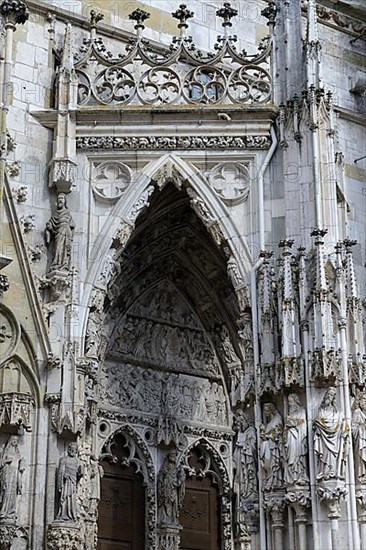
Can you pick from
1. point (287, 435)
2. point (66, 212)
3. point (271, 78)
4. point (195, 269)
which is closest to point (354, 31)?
point (271, 78)

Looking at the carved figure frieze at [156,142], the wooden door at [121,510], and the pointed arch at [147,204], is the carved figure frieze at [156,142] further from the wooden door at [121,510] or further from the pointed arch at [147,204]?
the wooden door at [121,510]

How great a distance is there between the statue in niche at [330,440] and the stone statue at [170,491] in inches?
94.1

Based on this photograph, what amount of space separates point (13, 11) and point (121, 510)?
4795 mm

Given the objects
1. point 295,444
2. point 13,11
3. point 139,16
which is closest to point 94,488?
point 295,444

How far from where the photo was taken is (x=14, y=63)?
10.9 metres

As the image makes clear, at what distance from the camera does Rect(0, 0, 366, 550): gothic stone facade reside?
958cm

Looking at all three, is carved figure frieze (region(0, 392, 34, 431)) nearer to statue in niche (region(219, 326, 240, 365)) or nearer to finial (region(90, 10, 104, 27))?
statue in niche (region(219, 326, 240, 365))

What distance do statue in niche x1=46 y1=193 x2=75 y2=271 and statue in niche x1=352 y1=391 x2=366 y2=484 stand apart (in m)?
2.81

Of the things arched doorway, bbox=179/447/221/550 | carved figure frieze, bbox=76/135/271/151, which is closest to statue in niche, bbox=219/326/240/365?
arched doorway, bbox=179/447/221/550

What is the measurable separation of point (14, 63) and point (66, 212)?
5.21 feet

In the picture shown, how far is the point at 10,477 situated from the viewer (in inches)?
370

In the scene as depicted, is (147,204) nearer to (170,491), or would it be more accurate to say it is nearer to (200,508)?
(170,491)

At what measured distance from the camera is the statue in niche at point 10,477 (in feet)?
30.6

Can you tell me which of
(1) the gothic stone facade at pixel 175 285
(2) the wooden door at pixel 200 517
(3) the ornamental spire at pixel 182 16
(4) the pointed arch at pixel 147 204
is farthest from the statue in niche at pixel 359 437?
(3) the ornamental spire at pixel 182 16
